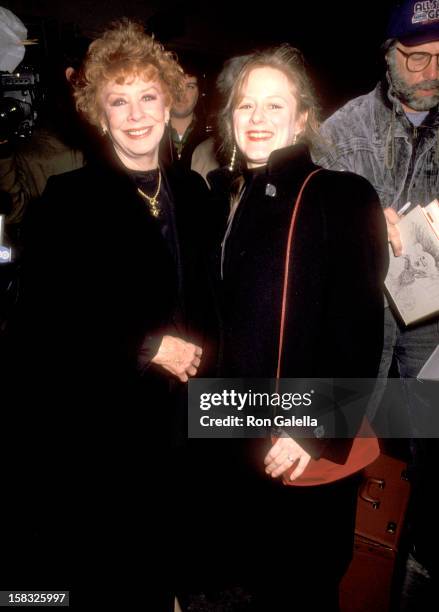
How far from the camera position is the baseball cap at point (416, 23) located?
1735 mm

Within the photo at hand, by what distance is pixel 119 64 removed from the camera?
1.59m

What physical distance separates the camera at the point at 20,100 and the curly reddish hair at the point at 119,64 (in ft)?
3.73

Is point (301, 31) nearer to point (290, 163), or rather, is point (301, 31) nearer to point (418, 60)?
point (418, 60)

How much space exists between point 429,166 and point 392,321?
71cm

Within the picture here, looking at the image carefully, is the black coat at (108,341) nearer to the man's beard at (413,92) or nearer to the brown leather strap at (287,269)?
the brown leather strap at (287,269)

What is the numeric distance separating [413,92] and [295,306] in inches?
50.6

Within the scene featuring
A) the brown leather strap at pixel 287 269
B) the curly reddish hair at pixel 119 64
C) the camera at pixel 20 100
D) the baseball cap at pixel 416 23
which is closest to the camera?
the brown leather strap at pixel 287 269

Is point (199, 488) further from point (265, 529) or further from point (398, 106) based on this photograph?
point (398, 106)

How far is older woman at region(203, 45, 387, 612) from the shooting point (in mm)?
1126

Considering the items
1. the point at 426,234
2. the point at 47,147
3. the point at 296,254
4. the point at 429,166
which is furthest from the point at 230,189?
the point at 47,147

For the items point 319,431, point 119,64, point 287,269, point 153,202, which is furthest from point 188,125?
point 319,431

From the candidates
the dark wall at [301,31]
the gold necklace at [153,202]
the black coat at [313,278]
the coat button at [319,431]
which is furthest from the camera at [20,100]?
the coat button at [319,431]

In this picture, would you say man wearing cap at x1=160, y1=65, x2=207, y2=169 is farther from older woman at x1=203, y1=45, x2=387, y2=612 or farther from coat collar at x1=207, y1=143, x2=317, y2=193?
coat collar at x1=207, y1=143, x2=317, y2=193

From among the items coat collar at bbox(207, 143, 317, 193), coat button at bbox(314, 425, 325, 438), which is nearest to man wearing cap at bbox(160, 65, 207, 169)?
coat collar at bbox(207, 143, 317, 193)
